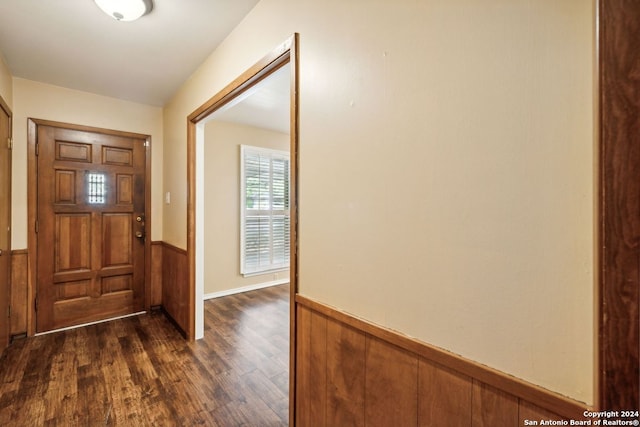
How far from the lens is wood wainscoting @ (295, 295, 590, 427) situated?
2.23 ft

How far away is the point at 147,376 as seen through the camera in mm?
1969

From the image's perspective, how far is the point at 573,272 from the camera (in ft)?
1.95

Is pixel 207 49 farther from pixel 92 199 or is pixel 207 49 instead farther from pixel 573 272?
pixel 573 272

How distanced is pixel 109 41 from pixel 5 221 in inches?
70.3

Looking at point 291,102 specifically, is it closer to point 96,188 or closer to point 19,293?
point 96,188

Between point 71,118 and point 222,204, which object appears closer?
point 71,118

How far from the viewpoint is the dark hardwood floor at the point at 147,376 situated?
1.60 metres

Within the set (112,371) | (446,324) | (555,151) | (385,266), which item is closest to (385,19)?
(555,151)

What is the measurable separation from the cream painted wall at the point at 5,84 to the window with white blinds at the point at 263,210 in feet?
7.27

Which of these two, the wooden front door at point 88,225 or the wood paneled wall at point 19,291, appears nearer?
the wood paneled wall at point 19,291

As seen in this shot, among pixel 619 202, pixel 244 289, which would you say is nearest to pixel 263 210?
pixel 244 289

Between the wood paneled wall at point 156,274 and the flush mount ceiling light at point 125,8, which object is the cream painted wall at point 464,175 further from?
the wood paneled wall at point 156,274

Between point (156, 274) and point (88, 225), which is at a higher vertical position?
point (88, 225)

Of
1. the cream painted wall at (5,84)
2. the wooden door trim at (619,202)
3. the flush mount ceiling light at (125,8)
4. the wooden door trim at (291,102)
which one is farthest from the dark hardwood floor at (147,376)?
the flush mount ceiling light at (125,8)
